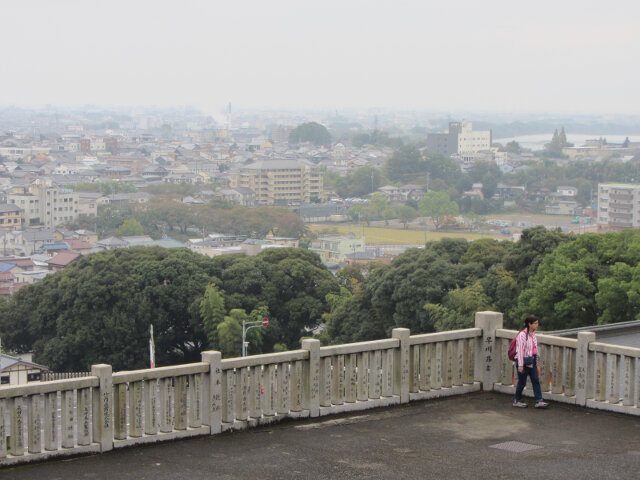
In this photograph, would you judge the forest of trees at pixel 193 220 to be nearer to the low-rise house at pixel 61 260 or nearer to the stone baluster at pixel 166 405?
the low-rise house at pixel 61 260

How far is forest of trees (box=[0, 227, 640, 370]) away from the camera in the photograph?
34.4 metres

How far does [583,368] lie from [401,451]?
194 cm

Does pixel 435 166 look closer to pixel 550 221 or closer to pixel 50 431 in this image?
pixel 550 221

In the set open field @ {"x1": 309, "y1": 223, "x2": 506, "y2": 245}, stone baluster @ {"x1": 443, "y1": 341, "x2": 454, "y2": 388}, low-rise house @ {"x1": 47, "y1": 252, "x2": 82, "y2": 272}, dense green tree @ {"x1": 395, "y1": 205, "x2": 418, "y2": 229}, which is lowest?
open field @ {"x1": 309, "y1": 223, "x2": 506, "y2": 245}

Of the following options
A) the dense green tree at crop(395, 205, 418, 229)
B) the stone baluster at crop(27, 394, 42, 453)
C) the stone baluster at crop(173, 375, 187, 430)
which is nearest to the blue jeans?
the stone baluster at crop(173, 375, 187, 430)

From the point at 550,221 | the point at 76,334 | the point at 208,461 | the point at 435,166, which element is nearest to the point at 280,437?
the point at 208,461

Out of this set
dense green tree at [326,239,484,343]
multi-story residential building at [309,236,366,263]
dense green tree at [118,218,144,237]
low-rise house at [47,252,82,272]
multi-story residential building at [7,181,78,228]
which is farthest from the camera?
multi-story residential building at [7,181,78,228]

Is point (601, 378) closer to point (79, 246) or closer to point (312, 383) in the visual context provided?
point (312, 383)

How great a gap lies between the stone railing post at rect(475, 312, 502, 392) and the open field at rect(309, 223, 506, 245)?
108 meters

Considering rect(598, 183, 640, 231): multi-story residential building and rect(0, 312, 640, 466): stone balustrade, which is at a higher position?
rect(0, 312, 640, 466): stone balustrade

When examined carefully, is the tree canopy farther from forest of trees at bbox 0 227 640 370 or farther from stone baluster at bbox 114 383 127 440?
stone baluster at bbox 114 383 127 440

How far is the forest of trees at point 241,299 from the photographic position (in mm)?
34406

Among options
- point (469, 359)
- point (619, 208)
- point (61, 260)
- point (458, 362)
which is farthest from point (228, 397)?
point (619, 208)

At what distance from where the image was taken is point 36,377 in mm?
35688
